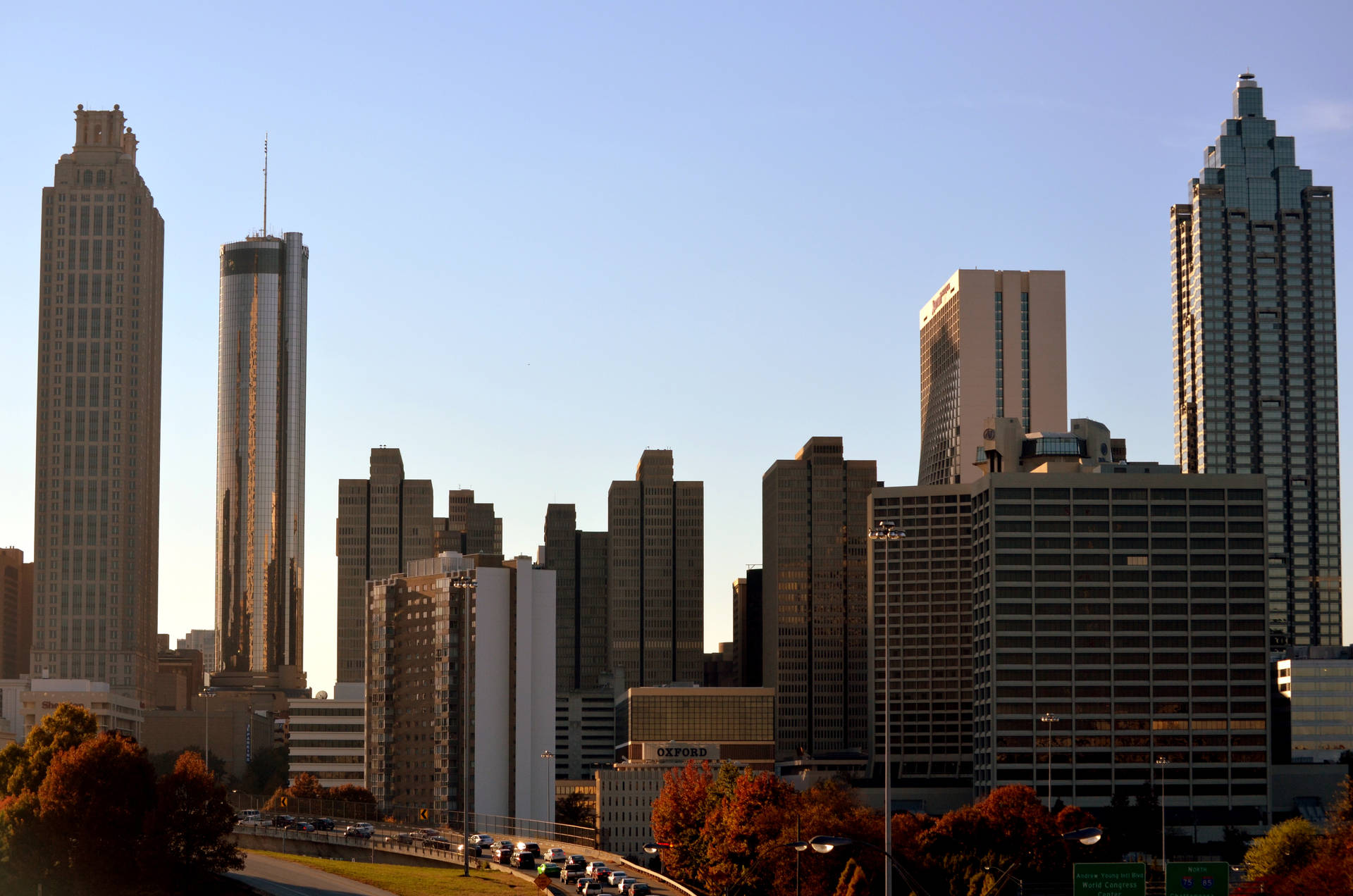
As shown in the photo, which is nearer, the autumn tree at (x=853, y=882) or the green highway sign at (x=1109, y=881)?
the green highway sign at (x=1109, y=881)

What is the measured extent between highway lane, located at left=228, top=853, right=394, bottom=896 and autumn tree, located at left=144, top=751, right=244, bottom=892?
3.70m

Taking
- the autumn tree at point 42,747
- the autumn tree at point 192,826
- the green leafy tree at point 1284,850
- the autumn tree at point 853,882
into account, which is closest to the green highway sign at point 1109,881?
the autumn tree at point 853,882

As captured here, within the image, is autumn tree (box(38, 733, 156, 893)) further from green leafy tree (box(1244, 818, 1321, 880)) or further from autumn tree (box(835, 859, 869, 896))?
green leafy tree (box(1244, 818, 1321, 880))

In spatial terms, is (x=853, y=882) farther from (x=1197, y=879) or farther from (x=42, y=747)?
(x=42, y=747)

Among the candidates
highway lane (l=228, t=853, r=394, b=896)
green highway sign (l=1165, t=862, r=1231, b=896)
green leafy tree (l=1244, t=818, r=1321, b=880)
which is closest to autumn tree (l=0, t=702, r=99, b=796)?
highway lane (l=228, t=853, r=394, b=896)

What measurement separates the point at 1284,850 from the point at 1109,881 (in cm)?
6977

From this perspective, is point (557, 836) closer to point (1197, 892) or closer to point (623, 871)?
point (623, 871)

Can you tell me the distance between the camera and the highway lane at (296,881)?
4998 inches

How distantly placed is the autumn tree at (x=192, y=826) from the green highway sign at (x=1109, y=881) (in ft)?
219

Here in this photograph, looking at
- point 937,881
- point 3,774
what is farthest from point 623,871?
point 3,774

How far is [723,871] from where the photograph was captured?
130 m

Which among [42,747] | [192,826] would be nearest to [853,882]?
[192,826]

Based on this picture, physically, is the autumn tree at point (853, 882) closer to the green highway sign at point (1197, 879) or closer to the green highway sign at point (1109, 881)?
the green highway sign at point (1197, 879)

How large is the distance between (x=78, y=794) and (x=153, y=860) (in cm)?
660
